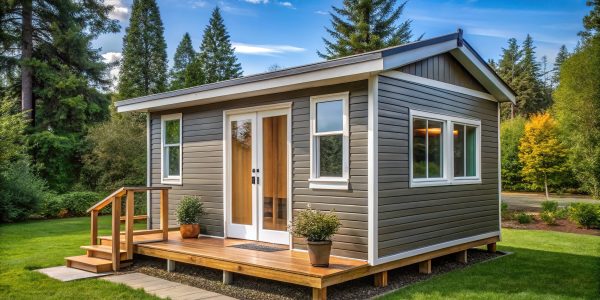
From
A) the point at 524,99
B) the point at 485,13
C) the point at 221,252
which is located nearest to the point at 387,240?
the point at 221,252

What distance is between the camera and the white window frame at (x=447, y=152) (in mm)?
6324

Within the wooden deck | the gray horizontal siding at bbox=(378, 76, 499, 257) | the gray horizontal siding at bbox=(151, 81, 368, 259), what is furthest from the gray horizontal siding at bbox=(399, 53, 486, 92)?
the wooden deck

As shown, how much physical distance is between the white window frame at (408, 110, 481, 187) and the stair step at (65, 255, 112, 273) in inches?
175

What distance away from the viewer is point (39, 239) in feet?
31.9

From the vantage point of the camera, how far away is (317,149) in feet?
20.2

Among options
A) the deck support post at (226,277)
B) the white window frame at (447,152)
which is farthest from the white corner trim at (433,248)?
the deck support post at (226,277)

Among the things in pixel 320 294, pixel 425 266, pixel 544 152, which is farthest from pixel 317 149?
pixel 544 152

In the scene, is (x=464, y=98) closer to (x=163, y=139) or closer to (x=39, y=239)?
(x=163, y=139)

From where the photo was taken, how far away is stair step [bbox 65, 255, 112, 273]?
6546mm

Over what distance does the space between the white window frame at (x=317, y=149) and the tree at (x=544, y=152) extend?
1988 centimetres

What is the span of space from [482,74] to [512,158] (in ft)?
67.7

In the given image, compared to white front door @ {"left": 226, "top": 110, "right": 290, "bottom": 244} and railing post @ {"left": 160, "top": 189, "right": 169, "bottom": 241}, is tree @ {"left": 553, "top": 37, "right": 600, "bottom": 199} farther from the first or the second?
railing post @ {"left": 160, "top": 189, "right": 169, "bottom": 241}

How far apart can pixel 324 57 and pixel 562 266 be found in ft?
65.3

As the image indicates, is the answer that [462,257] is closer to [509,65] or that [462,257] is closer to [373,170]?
[373,170]
